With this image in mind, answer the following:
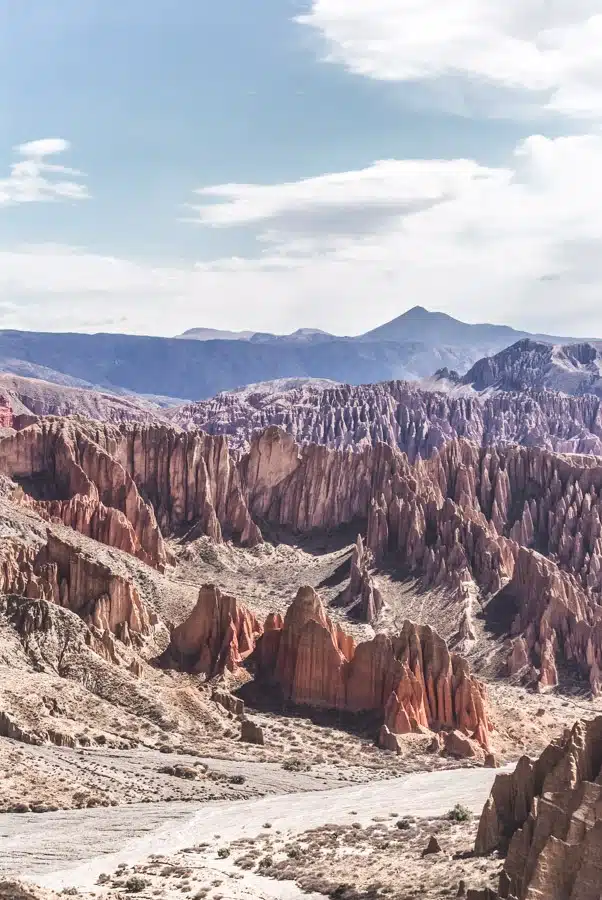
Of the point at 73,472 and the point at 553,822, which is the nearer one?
the point at 553,822

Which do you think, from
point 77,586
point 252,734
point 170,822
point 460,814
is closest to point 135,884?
point 170,822

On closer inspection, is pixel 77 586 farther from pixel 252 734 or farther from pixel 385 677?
pixel 385 677

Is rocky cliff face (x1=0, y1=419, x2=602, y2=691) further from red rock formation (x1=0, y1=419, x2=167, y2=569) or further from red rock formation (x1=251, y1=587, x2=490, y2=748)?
red rock formation (x1=251, y1=587, x2=490, y2=748)

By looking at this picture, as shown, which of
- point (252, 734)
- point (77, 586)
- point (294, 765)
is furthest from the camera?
point (77, 586)

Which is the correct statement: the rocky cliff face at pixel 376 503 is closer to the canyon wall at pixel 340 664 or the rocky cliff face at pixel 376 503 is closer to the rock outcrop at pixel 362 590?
the rock outcrop at pixel 362 590

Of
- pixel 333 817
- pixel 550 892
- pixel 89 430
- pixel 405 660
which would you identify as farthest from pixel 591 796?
pixel 89 430

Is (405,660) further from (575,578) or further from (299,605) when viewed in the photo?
(575,578)

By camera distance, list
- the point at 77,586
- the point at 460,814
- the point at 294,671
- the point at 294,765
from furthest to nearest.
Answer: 1. the point at 77,586
2. the point at 294,671
3. the point at 294,765
4. the point at 460,814
